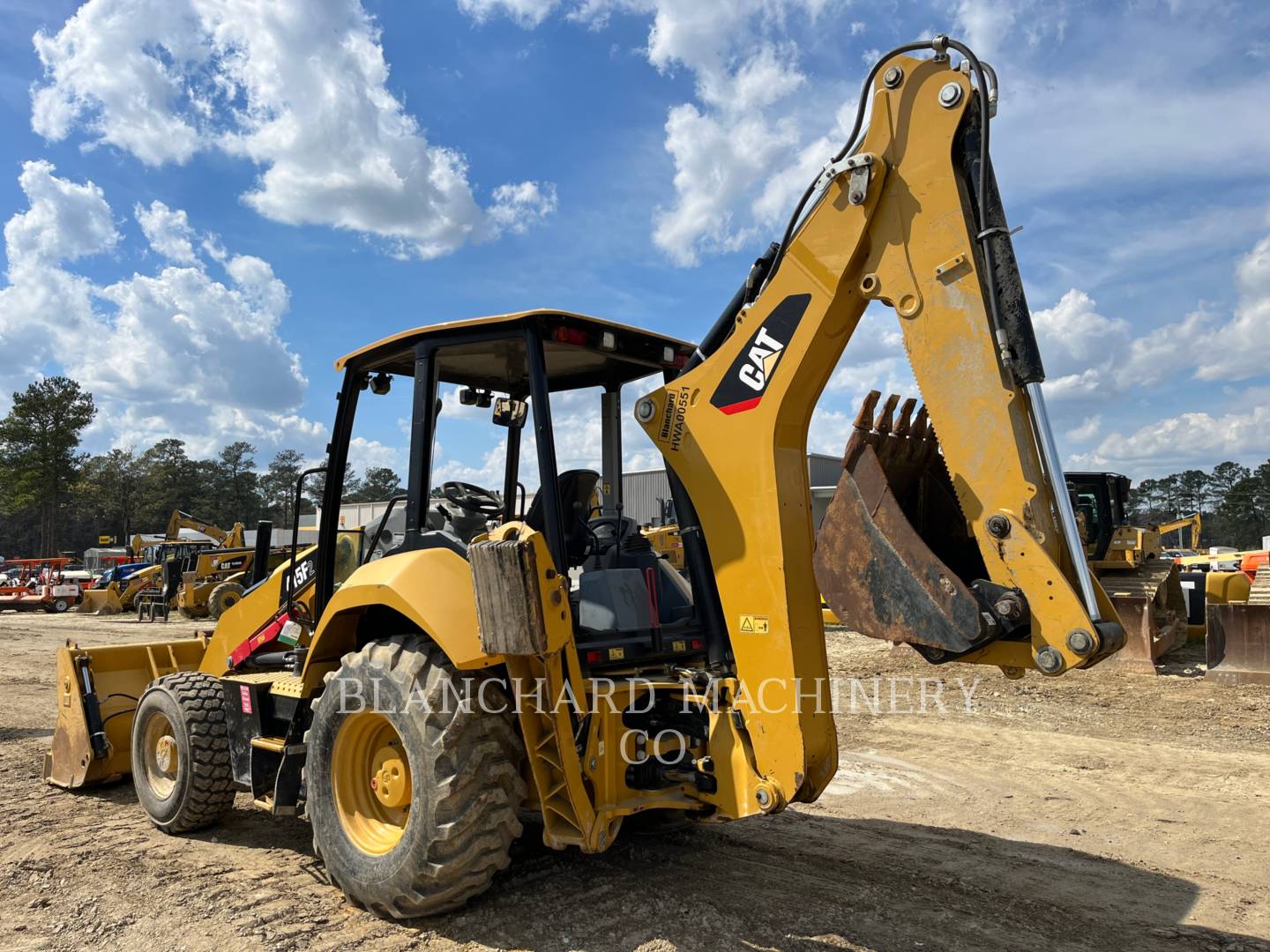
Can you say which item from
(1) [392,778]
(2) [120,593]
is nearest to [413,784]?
(1) [392,778]

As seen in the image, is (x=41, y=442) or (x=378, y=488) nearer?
(x=378, y=488)

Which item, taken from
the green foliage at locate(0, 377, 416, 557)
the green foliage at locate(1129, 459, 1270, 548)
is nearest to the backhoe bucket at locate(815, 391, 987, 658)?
the green foliage at locate(0, 377, 416, 557)

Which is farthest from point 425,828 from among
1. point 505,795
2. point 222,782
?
point 222,782

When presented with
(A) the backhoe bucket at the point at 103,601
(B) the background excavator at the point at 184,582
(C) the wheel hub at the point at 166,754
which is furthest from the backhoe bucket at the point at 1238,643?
(A) the backhoe bucket at the point at 103,601

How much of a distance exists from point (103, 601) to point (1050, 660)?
31237 mm

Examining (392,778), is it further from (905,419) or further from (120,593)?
(120,593)

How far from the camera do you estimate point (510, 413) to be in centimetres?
556

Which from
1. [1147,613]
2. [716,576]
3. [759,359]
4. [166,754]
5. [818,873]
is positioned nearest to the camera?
[759,359]

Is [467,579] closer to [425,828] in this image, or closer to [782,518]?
[425,828]

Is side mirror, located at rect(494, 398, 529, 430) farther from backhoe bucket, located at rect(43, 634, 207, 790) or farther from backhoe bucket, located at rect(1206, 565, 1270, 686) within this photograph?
backhoe bucket, located at rect(1206, 565, 1270, 686)

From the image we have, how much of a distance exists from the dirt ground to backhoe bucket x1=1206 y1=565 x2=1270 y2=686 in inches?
117

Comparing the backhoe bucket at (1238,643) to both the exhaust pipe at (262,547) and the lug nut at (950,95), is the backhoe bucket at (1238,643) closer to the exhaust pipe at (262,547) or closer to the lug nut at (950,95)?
the lug nut at (950,95)

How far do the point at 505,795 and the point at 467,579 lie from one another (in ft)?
3.11

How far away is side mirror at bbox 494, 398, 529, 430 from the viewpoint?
549cm
